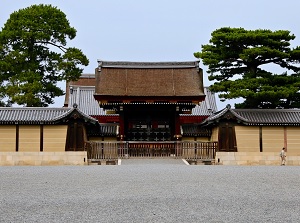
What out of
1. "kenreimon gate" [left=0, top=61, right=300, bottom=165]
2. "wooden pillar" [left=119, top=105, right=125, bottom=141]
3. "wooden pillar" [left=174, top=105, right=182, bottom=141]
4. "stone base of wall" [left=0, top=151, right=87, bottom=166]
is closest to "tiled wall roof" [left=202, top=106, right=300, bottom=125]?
"kenreimon gate" [left=0, top=61, right=300, bottom=165]

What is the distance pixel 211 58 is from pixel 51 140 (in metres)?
12.0

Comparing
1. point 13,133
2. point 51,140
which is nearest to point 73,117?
point 51,140

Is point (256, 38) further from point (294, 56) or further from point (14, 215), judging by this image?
point (14, 215)

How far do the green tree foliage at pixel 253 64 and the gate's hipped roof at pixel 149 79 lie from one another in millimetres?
1374

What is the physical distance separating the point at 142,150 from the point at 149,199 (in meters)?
17.8

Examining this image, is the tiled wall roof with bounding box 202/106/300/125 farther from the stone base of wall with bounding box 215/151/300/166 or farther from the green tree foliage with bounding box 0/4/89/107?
the green tree foliage with bounding box 0/4/89/107

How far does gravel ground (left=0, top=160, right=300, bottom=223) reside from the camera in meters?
8.49

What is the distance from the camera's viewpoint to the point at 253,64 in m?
31.5

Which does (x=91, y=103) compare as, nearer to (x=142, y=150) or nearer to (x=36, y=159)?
(x=142, y=150)

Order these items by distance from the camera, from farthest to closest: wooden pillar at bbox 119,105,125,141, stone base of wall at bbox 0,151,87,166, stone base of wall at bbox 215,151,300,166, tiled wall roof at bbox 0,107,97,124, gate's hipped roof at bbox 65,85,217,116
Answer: gate's hipped roof at bbox 65,85,217,116 < wooden pillar at bbox 119,105,125,141 < stone base of wall at bbox 215,151,300,166 < tiled wall roof at bbox 0,107,97,124 < stone base of wall at bbox 0,151,87,166

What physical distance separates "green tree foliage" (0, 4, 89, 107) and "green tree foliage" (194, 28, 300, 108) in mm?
9568

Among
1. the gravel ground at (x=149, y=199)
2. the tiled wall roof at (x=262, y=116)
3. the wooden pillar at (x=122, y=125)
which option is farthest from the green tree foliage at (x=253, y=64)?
the gravel ground at (x=149, y=199)

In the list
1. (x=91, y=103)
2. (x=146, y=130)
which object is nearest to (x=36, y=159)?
(x=146, y=130)

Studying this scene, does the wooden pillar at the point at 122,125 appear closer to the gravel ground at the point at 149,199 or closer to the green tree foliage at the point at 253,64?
the green tree foliage at the point at 253,64
